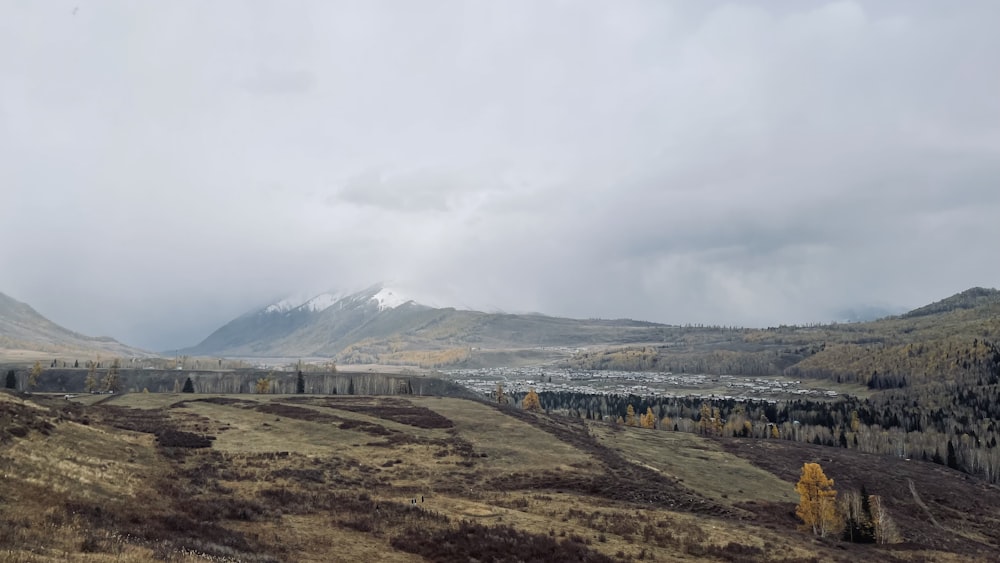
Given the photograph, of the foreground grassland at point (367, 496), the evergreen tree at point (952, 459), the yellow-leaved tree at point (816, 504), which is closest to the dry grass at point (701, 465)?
the foreground grassland at point (367, 496)

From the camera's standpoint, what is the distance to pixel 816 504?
71.5 metres

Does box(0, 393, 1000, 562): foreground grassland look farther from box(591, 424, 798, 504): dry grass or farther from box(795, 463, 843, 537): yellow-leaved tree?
box(795, 463, 843, 537): yellow-leaved tree

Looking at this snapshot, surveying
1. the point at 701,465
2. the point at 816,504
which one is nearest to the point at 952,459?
the point at 701,465

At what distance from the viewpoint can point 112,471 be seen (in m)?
42.3

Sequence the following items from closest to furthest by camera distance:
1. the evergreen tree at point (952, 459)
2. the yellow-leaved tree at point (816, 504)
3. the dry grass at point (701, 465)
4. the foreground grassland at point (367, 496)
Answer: the foreground grassland at point (367, 496) < the yellow-leaved tree at point (816, 504) < the dry grass at point (701, 465) < the evergreen tree at point (952, 459)

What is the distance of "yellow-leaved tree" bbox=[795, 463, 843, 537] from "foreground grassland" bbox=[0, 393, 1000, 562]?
13.7 feet

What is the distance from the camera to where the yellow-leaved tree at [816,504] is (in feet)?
233

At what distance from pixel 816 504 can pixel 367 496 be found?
58.7 m

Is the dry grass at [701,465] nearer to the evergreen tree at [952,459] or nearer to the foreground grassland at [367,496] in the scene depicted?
the foreground grassland at [367,496]

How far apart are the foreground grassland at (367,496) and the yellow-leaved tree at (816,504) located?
418cm

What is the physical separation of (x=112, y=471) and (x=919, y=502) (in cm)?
12652

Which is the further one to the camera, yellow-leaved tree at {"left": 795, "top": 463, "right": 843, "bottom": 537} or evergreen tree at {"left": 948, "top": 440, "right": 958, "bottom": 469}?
evergreen tree at {"left": 948, "top": 440, "right": 958, "bottom": 469}

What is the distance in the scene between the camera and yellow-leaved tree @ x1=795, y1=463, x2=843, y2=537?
233 ft

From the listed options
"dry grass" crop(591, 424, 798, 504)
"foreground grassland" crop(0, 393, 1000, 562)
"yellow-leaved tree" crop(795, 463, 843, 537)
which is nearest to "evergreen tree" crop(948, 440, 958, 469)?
"foreground grassland" crop(0, 393, 1000, 562)
